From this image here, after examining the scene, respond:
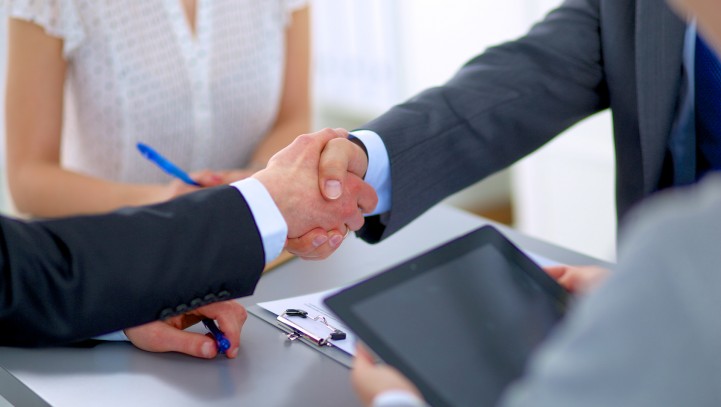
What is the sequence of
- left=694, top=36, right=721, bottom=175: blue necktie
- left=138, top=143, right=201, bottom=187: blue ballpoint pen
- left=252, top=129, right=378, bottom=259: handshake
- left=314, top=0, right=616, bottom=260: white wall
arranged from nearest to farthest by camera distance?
left=252, top=129, right=378, bottom=259: handshake → left=694, top=36, right=721, bottom=175: blue necktie → left=138, top=143, right=201, bottom=187: blue ballpoint pen → left=314, top=0, right=616, bottom=260: white wall

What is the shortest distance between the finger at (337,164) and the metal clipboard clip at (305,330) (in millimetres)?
197

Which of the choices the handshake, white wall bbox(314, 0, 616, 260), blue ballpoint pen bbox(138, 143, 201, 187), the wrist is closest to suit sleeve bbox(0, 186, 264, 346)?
the handshake

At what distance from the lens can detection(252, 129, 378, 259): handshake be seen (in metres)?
1.16

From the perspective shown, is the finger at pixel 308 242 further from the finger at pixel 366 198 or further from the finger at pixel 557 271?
the finger at pixel 557 271

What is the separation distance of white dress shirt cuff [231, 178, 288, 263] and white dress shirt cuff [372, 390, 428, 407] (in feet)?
1.20

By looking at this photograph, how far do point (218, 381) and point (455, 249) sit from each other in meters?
0.29

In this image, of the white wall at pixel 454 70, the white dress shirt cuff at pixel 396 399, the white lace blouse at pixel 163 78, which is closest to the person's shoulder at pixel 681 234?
the white dress shirt cuff at pixel 396 399

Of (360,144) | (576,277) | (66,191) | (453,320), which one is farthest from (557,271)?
(66,191)

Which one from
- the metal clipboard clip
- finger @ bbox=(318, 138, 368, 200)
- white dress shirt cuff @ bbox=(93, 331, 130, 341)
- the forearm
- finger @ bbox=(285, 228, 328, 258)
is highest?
finger @ bbox=(318, 138, 368, 200)

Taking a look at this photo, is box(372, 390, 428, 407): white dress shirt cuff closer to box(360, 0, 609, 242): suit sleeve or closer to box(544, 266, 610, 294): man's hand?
box(544, 266, 610, 294): man's hand

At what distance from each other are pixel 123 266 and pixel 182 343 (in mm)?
120

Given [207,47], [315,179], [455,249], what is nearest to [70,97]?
[207,47]

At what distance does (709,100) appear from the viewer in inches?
50.2

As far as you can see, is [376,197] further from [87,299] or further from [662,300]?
[662,300]
